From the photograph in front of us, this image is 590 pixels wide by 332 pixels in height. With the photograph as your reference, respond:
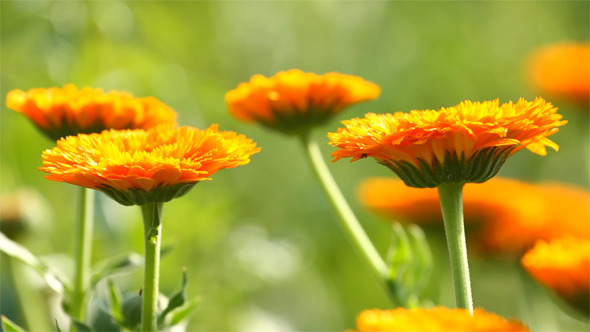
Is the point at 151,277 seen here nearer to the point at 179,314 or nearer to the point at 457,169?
the point at 179,314

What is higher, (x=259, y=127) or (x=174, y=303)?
(x=259, y=127)

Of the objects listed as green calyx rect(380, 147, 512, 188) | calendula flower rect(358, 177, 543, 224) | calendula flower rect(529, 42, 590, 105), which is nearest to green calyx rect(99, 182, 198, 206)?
green calyx rect(380, 147, 512, 188)

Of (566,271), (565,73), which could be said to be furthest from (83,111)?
(565,73)

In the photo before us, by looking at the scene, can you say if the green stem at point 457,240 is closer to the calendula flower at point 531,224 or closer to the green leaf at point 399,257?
the green leaf at point 399,257

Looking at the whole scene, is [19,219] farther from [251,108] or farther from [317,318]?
[317,318]

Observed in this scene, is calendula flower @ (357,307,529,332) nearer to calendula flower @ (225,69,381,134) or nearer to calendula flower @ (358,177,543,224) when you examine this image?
calendula flower @ (225,69,381,134)

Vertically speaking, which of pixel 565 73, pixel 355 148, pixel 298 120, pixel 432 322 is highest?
pixel 565 73

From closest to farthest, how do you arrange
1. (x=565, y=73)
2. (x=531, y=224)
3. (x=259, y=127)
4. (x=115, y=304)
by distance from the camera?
(x=115, y=304) < (x=259, y=127) < (x=531, y=224) < (x=565, y=73)

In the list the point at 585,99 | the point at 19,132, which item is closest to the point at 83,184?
the point at 19,132
